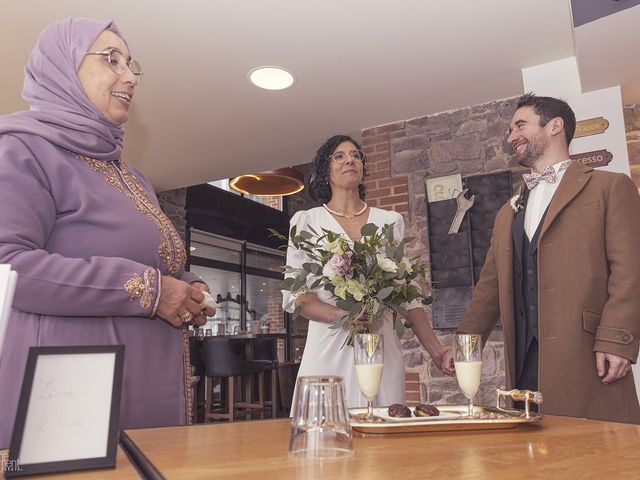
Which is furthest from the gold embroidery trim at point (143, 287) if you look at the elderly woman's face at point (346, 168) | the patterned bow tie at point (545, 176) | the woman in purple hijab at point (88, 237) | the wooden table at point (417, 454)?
the patterned bow tie at point (545, 176)

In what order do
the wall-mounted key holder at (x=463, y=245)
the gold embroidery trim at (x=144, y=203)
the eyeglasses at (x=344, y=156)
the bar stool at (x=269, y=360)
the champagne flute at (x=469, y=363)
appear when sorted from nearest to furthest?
the champagne flute at (x=469, y=363), the gold embroidery trim at (x=144, y=203), the eyeglasses at (x=344, y=156), the wall-mounted key holder at (x=463, y=245), the bar stool at (x=269, y=360)

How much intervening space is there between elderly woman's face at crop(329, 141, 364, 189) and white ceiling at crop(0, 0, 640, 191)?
954 millimetres

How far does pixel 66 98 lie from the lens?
1.46 meters

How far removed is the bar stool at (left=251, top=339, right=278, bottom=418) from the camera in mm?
6941

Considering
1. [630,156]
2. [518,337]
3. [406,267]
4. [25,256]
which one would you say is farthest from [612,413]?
[630,156]

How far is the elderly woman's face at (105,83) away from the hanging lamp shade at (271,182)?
4.82m

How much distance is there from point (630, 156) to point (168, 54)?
11.2 feet

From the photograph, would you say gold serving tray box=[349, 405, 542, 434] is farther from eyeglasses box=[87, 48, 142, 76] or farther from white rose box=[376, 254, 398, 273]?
eyeglasses box=[87, 48, 142, 76]

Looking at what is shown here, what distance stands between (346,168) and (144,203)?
131cm

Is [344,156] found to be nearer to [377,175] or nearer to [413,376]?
[377,175]

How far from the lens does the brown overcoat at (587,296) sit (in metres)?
2.01

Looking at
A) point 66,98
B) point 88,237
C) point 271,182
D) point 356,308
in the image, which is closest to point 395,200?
point 271,182

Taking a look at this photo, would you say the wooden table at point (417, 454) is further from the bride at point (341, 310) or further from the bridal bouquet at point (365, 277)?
the bride at point (341, 310)

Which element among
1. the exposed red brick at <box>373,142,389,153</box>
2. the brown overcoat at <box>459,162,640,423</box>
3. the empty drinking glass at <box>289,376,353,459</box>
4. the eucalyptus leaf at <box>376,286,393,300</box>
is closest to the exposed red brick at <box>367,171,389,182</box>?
the exposed red brick at <box>373,142,389,153</box>
